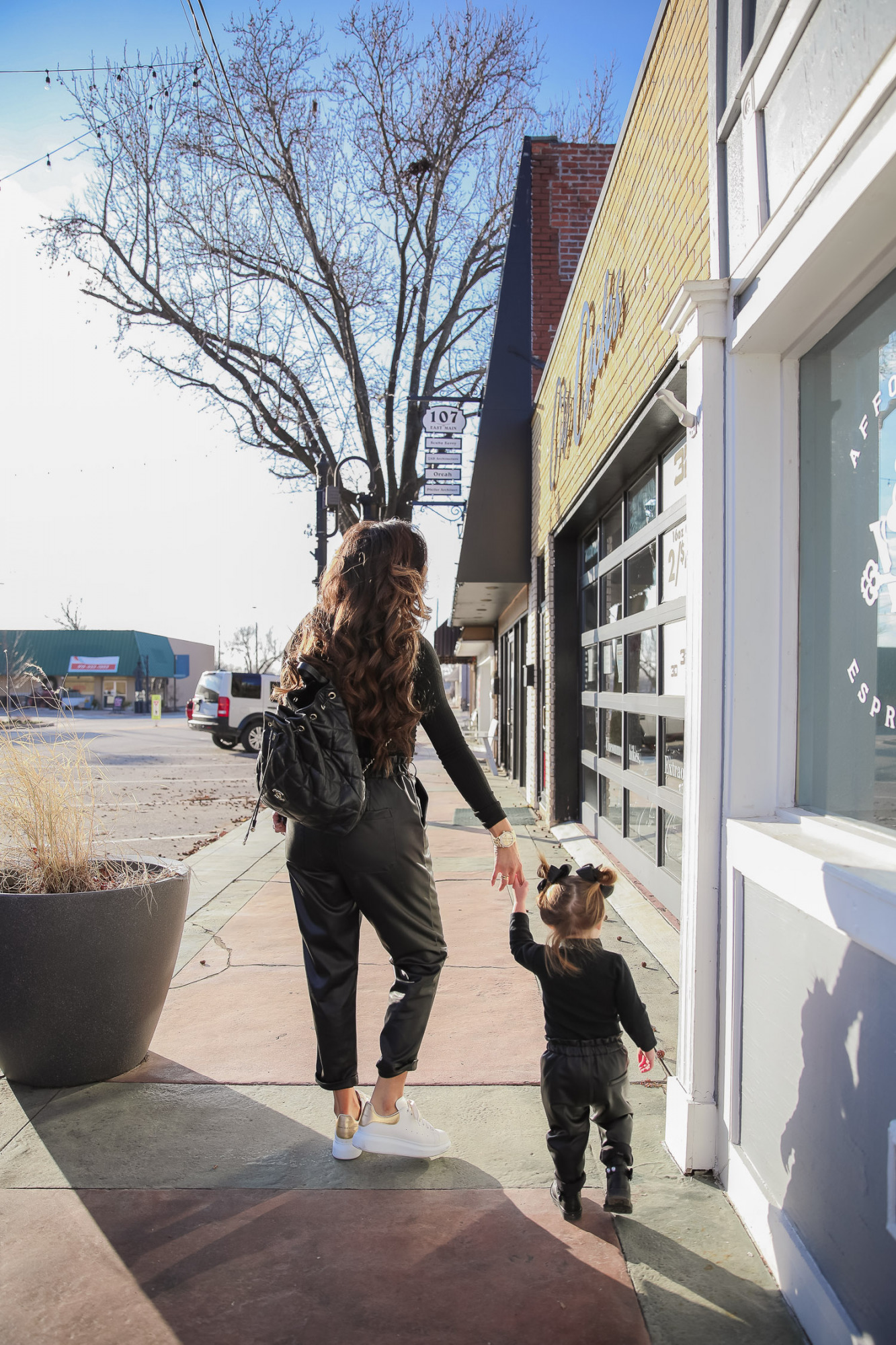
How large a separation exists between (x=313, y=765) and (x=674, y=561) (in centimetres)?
301

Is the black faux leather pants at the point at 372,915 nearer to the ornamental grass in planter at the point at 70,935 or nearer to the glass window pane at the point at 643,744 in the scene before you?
the ornamental grass in planter at the point at 70,935

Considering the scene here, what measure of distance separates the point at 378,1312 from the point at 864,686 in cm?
184

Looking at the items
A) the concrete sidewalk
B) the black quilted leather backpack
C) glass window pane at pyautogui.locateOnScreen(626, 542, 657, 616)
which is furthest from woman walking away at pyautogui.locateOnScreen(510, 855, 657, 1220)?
glass window pane at pyautogui.locateOnScreen(626, 542, 657, 616)

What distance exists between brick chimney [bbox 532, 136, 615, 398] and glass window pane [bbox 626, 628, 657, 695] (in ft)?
18.3

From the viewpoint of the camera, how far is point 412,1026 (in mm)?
2596

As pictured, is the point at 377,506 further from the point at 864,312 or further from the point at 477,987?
the point at 864,312

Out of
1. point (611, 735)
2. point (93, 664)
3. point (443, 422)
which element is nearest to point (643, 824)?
point (611, 735)

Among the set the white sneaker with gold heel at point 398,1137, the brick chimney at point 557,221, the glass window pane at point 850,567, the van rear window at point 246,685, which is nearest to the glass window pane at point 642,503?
the glass window pane at point 850,567

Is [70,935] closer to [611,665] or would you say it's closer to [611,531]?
[611,665]

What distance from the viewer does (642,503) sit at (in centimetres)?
560

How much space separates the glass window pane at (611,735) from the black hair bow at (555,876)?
12.6 ft

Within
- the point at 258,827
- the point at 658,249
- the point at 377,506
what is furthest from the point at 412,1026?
the point at 377,506

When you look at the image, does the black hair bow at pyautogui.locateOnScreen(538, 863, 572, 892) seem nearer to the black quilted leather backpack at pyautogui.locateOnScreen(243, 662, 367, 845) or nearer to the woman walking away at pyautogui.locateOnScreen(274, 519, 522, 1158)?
the woman walking away at pyautogui.locateOnScreen(274, 519, 522, 1158)

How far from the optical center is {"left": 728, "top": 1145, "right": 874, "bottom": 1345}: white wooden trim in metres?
1.82
